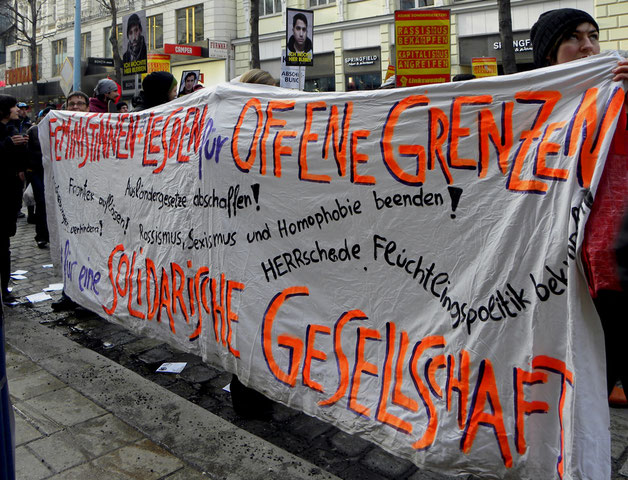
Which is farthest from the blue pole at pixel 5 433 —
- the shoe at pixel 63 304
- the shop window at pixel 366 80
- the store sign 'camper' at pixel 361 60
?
the store sign 'camper' at pixel 361 60

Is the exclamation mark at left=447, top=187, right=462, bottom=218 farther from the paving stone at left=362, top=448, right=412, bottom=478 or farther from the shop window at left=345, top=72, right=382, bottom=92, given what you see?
the shop window at left=345, top=72, right=382, bottom=92

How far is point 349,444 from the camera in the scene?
3238 mm

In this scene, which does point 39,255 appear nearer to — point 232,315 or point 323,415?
point 232,315

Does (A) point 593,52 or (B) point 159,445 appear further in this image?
(B) point 159,445

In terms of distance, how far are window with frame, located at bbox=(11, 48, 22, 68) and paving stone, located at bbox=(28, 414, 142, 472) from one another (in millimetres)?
52239

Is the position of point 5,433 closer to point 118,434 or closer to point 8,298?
point 118,434

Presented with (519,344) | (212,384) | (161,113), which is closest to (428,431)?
(519,344)

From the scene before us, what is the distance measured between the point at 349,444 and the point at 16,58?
177ft

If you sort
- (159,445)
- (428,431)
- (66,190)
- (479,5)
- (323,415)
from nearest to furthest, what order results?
(428,431) < (323,415) < (159,445) < (66,190) < (479,5)

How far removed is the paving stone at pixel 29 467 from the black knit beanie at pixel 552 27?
2.96 meters

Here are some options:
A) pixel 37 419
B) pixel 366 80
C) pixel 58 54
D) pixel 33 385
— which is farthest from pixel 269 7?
pixel 37 419

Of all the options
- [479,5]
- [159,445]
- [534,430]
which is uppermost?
[479,5]

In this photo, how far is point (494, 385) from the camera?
2279mm

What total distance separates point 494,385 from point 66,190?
165 inches
